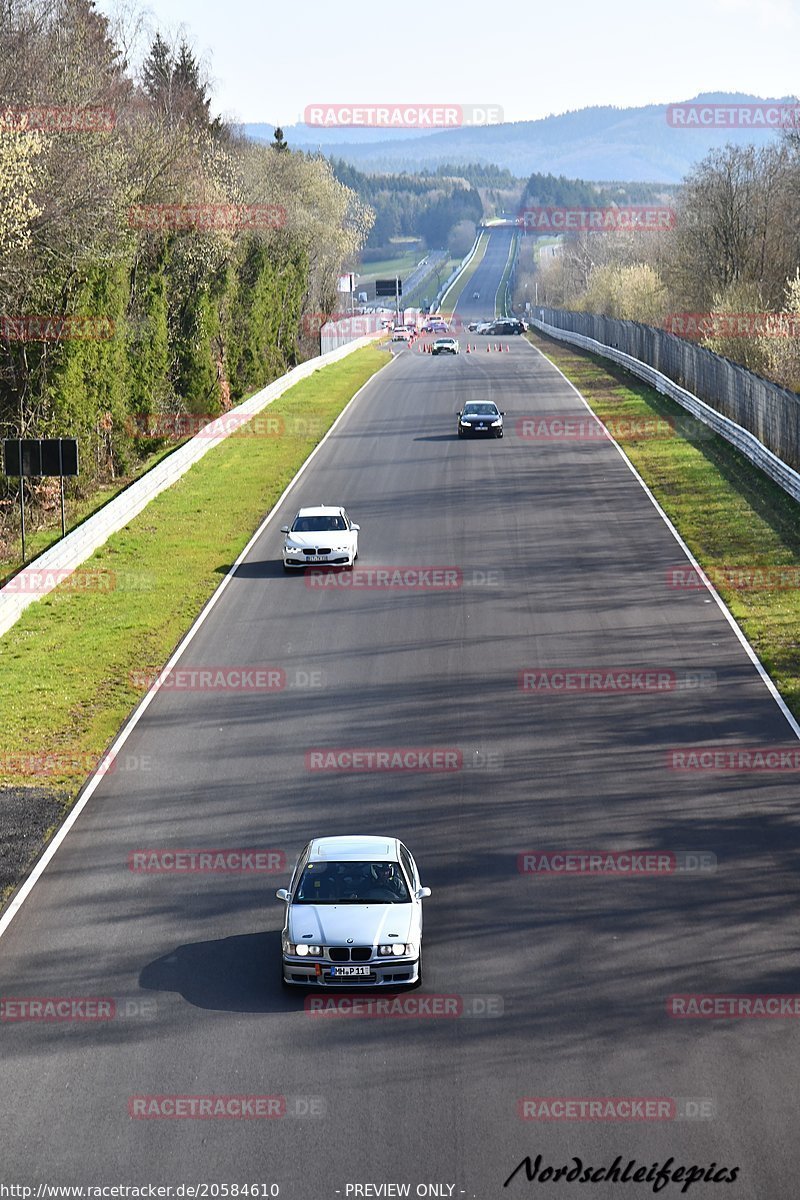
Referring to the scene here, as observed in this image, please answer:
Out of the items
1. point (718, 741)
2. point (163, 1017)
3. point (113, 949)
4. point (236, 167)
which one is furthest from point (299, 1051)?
point (236, 167)

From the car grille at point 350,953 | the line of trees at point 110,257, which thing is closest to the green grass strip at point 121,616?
the line of trees at point 110,257

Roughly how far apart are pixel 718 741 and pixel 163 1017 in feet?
36.9

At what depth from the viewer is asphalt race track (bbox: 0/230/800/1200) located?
481 inches

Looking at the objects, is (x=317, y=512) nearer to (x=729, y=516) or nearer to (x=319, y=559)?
(x=319, y=559)

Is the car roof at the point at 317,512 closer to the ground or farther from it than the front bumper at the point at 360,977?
farther from it

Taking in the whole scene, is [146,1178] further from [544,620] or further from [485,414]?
[485,414]

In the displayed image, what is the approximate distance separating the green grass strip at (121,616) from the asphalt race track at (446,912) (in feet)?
3.13

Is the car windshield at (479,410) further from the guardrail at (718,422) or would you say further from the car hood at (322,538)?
the car hood at (322,538)

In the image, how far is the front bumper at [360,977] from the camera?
1484 centimetres

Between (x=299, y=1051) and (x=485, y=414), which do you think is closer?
(x=299, y=1051)

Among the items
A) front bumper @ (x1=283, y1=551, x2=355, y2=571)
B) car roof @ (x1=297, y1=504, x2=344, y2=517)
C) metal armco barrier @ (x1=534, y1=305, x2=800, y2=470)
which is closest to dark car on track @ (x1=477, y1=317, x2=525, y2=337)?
metal armco barrier @ (x1=534, y1=305, x2=800, y2=470)

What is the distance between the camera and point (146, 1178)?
11.6 metres

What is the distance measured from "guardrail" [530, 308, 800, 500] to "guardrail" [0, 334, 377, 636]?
62.3ft

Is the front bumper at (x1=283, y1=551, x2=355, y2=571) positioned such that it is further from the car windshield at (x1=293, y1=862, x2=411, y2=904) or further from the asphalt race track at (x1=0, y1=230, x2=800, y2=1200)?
the car windshield at (x1=293, y1=862, x2=411, y2=904)
